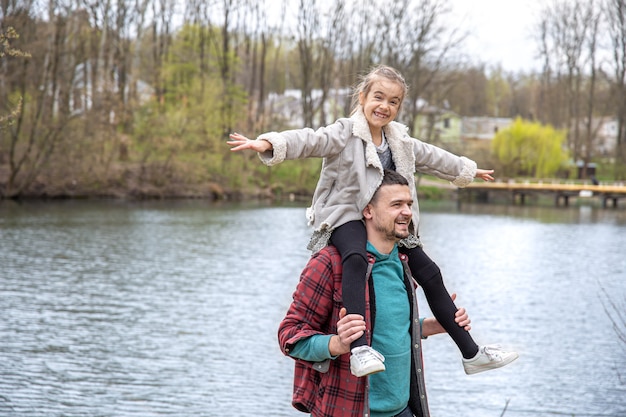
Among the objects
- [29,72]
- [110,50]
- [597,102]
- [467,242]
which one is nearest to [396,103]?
[467,242]

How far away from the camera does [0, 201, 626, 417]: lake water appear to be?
1002 cm

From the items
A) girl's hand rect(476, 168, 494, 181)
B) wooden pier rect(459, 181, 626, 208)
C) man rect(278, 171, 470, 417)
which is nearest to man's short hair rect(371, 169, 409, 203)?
man rect(278, 171, 470, 417)

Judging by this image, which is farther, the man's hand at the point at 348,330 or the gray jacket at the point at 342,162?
the gray jacket at the point at 342,162

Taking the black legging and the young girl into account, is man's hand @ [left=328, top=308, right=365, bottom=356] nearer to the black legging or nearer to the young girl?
the black legging

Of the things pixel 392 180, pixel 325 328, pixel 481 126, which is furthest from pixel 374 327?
pixel 481 126

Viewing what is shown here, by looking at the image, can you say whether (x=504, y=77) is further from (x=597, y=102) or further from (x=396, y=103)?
(x=396, y=103)

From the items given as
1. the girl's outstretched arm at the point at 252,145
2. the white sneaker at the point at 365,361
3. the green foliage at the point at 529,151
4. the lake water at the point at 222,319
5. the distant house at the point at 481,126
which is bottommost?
the lake water at the point at 222,319

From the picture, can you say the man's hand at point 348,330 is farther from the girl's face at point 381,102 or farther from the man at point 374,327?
the girl's face at point 381,102

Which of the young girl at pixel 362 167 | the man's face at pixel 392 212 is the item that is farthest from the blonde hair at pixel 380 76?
the man's face at pixel 392 212

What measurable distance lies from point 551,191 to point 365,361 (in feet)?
169

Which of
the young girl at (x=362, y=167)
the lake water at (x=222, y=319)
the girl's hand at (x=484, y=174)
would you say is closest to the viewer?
the young girl at (x=362, y=167)

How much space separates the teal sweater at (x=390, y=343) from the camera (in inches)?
130

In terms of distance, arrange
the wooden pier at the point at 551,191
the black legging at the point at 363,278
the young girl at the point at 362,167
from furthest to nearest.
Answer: the wooden pier at the point at 551,191
the young girl at the point at 362,167
the black legging at the point at 363,278

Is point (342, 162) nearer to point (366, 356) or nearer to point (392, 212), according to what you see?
point (392, 212)
